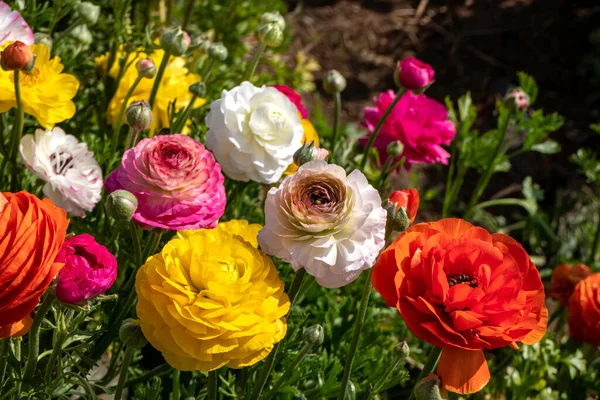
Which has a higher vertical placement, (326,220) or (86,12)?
(326,220)

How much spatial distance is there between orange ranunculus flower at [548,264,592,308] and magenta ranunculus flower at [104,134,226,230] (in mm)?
800

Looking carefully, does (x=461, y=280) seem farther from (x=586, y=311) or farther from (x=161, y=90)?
(x=161, y=90)

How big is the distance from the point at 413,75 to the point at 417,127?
0.60 feet

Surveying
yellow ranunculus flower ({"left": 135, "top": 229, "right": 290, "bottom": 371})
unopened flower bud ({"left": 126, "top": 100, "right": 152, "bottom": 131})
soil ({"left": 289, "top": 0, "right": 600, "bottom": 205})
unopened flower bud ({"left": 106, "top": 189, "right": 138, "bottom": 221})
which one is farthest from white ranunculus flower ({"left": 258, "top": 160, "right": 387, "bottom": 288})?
soil ({"left": 289, "top": 0, "right": 600, "bottom": 205})

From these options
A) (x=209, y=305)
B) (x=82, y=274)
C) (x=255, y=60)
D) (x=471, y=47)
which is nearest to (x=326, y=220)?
(x=209, y=305)

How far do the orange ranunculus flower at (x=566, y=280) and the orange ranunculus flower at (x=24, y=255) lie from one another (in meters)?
1.00

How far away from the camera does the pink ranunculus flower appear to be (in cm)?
130

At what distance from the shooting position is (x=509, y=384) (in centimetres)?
140

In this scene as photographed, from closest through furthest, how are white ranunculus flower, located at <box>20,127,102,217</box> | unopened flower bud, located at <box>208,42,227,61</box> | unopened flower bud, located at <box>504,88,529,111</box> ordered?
white ranunculus flower, located at <box>20,127,102,217</box> < unopened flower bud, located at <box>208,42,227,61</box> < unopened flower bud, located at <box>504,88,529,111</box>

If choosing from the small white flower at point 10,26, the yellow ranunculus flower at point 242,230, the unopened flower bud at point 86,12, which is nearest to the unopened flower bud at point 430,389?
the yellow ranunculus flower at point 242,230

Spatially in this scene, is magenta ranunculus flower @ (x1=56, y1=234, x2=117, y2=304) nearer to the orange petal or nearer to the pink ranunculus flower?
the orange petal

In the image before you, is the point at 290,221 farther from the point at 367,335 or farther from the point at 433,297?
the point at 367,335

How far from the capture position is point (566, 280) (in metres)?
1.36

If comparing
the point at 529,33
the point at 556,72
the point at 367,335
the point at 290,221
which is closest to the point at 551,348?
the point at 367,335
